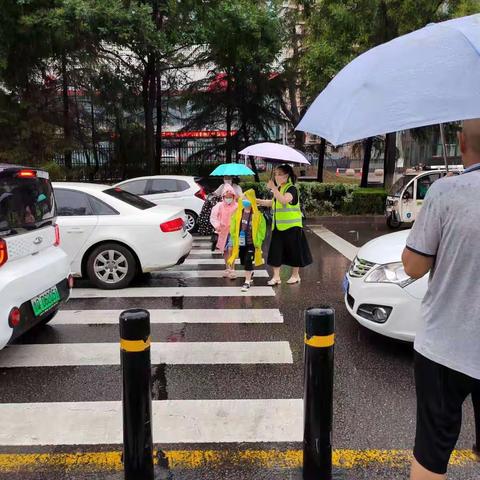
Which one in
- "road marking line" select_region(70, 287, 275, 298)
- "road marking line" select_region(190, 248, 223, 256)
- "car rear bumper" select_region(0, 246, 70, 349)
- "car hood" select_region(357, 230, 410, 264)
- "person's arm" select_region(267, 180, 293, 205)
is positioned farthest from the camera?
"road marking line" select_region(190, 248, 223, 256)

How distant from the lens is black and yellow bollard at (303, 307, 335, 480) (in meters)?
2.65

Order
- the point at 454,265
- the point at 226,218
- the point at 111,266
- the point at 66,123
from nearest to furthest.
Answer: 1. the point at 454,265
2. the point at 111,266
3. the point at 226,218
4. the point at 66,123

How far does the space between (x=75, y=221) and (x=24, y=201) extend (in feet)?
8.59

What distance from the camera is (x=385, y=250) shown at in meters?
4.93

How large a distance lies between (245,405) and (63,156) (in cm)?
1463

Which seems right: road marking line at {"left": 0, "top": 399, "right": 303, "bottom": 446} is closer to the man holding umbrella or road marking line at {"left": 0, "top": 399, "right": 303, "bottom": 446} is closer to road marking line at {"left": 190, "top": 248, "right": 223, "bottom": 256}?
the man holding umbrella

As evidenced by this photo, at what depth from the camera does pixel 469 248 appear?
1.92 m

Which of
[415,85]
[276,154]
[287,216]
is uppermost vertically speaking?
[415,85]

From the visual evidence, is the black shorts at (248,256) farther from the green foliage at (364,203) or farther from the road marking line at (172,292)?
the green foliage at (364,203)

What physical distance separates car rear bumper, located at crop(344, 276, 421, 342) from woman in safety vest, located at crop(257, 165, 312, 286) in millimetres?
2281

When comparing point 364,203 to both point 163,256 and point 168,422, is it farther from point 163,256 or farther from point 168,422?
point 168,422

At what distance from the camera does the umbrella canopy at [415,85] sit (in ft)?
6.57

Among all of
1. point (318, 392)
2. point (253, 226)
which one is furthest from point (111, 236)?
Answer: point (318, 392)

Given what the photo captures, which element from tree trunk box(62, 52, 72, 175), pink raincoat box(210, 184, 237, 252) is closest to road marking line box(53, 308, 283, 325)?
pink raincoat box(210, 184, 237, 252)
